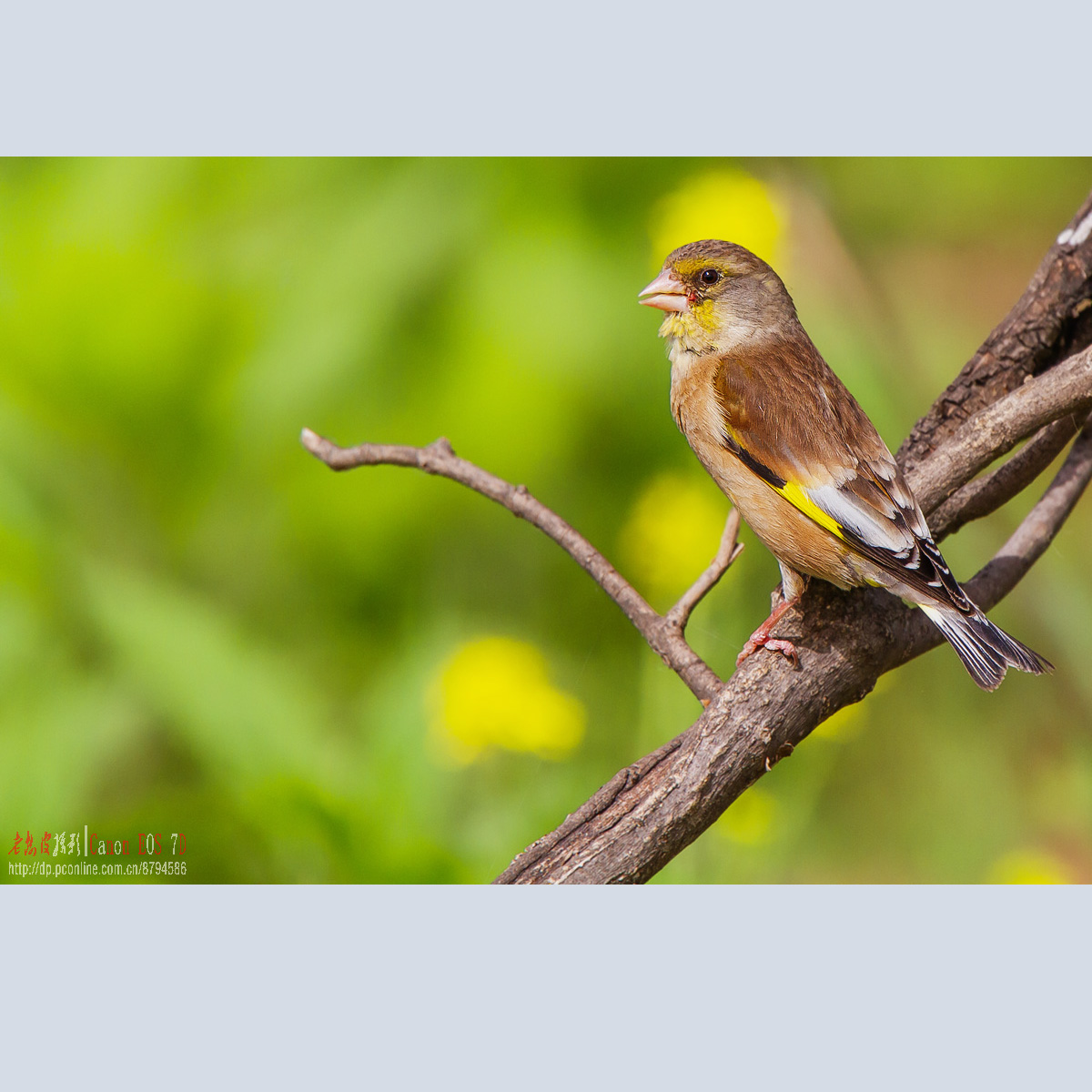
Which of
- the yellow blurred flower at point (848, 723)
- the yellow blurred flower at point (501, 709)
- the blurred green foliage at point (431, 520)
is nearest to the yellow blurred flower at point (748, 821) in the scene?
the blurred green foliage at point (431, 520)

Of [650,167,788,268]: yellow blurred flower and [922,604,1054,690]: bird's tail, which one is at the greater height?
[650,167,788,268]: yellow blurred flower

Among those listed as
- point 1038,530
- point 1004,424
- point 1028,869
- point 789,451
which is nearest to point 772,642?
point 789,451

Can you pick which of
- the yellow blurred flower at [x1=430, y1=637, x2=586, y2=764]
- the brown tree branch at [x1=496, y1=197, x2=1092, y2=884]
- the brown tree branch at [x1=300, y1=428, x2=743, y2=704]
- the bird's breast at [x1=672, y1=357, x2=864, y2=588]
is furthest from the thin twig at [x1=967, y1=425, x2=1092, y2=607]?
the yellow blurred flower at [x1=430, y1=637, x2=586, y2=764]

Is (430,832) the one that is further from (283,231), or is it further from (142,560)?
(283,231)

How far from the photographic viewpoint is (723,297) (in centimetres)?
207

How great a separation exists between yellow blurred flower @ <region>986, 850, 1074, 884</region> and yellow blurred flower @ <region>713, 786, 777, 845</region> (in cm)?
49

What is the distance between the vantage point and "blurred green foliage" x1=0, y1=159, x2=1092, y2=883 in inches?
91.0

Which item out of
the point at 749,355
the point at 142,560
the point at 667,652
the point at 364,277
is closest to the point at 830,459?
the point at 749,355

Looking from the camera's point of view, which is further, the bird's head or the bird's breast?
the bird's head

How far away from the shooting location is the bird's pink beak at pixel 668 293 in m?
2.09

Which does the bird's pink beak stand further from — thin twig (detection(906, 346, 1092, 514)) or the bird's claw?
the bird's claw

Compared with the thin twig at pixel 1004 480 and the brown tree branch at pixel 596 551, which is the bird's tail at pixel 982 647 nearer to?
the thin twig at pixel 1004 480

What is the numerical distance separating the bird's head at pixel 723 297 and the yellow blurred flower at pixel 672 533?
569 millimetres

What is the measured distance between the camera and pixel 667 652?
75.9 inches
